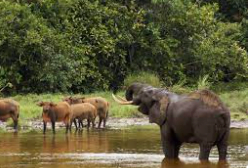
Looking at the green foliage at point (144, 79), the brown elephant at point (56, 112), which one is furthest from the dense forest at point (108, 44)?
the brown elephant at point (56, 112)

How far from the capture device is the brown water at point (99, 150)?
14.8m

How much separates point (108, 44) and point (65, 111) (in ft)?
38.9

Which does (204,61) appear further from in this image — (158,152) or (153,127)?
(158,152)

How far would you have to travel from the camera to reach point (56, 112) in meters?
23.2

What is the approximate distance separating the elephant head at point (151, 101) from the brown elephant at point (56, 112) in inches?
255

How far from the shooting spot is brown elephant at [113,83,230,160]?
14680 mm

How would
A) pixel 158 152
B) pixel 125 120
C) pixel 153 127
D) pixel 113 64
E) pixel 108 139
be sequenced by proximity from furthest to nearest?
1. pixel 113 64
2. pixel 125 120
3. pixel 153 127
4. pixel 108 139
5. pixel 158 152

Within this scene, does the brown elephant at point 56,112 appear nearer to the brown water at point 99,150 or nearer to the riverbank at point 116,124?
the brown water at point 99,150

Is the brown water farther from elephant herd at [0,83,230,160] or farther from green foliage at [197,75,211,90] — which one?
green foliage at [197,75,211,90]

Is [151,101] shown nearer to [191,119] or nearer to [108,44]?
[191,119]

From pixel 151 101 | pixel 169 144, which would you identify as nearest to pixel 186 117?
pixel 169 144

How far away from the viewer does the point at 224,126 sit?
48.4 feet

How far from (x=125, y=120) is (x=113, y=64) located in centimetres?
964

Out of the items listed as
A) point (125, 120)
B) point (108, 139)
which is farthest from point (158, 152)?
point (125, 120)
